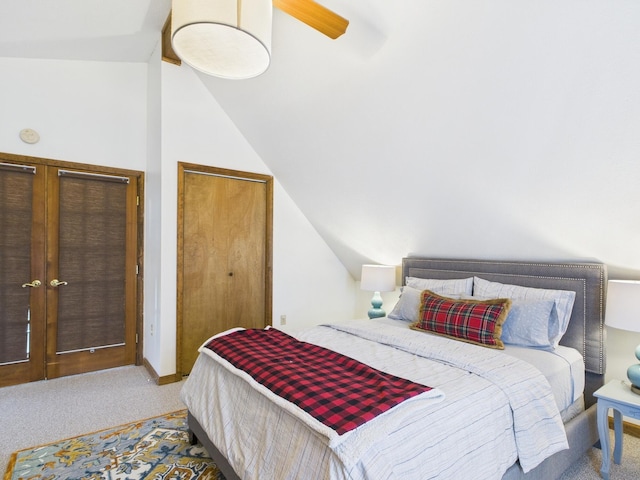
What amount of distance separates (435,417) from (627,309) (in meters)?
1.47

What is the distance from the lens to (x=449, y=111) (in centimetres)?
221

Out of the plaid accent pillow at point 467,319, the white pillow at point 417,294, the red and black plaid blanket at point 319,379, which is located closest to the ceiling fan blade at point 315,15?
the red and black plaid blanket at point 319,379

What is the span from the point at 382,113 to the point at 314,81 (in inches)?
23.0

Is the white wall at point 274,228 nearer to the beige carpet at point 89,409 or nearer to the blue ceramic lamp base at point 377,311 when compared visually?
the beige carpet at point 89,409

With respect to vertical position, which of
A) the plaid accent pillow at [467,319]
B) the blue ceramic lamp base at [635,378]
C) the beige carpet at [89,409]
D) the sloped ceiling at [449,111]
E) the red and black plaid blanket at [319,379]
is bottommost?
the beige carpet at [89,409]

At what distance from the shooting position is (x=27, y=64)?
3.18 metres

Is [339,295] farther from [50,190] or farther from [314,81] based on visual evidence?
[50,190]

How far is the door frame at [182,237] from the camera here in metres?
3.34

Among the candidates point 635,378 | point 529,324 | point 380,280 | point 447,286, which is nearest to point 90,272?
point 380,280

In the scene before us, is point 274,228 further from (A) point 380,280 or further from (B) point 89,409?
(B) point 89,409

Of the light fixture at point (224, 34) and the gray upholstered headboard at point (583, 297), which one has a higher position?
the light fixture at point (224, 34)

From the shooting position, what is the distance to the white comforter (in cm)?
120

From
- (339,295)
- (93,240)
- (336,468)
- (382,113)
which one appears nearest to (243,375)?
(336,468)

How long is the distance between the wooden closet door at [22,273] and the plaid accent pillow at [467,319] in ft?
11.0
